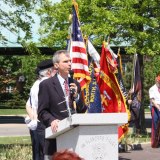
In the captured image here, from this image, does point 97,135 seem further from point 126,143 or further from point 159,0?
point 159,0

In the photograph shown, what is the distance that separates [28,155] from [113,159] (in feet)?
19.2

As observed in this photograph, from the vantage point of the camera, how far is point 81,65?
981 centimetres

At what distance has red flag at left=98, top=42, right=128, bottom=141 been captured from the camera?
1226 cm

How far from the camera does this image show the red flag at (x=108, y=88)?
→ 12258 millimetres

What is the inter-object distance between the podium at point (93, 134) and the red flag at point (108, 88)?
22.7 feet

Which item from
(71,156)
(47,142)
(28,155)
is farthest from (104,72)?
(71,156)

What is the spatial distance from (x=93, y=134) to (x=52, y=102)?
905 millimetres

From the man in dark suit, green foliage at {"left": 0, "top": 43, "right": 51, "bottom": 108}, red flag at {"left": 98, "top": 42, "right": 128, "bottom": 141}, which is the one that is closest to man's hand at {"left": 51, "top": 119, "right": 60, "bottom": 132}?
the man in dark suit

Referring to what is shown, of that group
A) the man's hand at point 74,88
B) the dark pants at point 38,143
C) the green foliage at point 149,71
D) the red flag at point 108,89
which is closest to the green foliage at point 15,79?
the green foliage at point 149,71

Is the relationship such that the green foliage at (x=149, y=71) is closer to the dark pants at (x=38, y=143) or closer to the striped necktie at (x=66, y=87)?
the dark pants at (x=38, y=143)

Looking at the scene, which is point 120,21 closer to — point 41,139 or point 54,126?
point 41,139

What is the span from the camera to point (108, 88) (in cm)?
1237

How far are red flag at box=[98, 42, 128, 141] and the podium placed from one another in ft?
22.7

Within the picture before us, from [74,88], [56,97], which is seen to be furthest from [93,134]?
[56,97]
